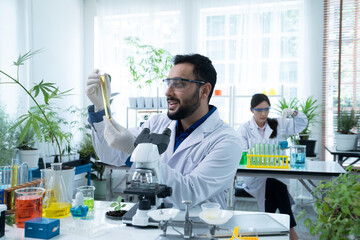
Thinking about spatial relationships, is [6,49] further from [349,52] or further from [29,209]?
[349,52]

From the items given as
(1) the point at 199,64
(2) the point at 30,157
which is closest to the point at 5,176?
(1) the point at 199,64

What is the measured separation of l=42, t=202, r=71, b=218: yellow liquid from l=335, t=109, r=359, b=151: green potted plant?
3.34 metres

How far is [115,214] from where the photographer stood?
50.2 inches

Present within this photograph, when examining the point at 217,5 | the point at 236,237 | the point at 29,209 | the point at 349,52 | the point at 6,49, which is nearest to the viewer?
the point at 236,237

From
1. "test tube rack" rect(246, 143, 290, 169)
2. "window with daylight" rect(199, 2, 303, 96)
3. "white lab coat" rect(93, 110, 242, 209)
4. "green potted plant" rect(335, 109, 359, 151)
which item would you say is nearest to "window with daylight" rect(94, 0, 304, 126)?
"window with daylight" rect(199, 2, 303, 96)

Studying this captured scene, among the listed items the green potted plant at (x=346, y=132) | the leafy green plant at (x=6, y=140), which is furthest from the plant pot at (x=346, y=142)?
the leafy green plant at (x=6, y=140)

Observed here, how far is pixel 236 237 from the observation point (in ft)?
3.26

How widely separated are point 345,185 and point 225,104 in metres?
3.92

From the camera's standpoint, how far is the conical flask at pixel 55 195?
1.25 metres

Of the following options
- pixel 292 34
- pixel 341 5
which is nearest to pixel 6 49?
pixel 292 34

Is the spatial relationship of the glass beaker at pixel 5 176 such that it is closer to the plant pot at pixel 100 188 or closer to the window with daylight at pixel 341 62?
the plant pot at pixel 100 188

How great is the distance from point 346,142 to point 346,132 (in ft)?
0.67

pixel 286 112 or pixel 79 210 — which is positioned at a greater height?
pixel 286 112

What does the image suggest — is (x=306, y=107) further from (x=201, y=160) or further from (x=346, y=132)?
(x=201, y=160)
